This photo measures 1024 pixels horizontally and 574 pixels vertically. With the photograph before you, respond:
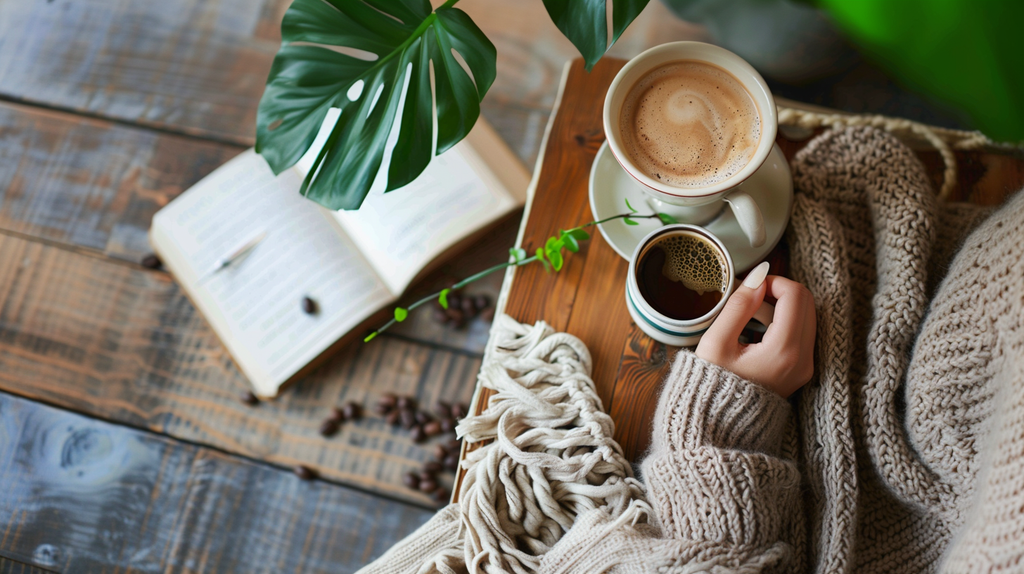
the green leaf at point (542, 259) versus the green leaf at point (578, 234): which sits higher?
the green leaf at point (578, 234)

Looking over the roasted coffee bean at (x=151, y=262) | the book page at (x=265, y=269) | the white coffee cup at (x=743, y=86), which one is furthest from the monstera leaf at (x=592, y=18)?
the roasted coffee bean at (x=151, y=262)

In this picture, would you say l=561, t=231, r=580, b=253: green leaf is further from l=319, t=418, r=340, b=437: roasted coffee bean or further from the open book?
l=319, t=418, r=340, b=437: roasted coffee bean

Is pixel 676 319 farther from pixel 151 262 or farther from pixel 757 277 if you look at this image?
pixel 151 262

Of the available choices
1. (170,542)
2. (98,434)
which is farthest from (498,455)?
(98,434)

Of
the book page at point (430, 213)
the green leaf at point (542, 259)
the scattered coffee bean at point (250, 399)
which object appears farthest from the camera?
the scattered coffee bean at point (250, 399)

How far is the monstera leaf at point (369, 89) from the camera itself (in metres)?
0.69

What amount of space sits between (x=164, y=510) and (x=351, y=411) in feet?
1.34

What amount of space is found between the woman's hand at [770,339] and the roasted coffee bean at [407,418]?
631 mm

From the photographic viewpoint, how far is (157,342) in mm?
1230

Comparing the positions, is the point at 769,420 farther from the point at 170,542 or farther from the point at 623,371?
the point at 170,542

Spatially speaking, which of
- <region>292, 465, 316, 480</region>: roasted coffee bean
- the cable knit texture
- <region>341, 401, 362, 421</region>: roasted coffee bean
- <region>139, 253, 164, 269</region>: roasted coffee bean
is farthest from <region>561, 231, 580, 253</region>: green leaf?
<region>139, 253, 164, 269</region>: roasted coffee bean

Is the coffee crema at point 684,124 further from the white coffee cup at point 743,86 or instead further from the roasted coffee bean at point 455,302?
the roasted coffee bean at point 455,302

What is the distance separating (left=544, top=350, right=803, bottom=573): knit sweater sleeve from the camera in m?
0.65

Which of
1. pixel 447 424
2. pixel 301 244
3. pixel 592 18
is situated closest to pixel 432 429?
pixel 447 424
